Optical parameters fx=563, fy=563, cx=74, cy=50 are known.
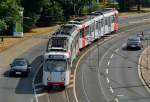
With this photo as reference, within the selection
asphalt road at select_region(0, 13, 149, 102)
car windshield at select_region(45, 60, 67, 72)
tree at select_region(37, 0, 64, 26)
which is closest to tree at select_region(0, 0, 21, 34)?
asphalt road at select_region(0, 13, 149, 102)

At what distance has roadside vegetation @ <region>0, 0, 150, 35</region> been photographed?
75.8 metres

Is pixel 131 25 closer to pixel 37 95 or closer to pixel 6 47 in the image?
pixel 6 47

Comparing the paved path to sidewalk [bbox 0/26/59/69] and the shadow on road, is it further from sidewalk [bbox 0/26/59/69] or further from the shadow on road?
the shadow on road

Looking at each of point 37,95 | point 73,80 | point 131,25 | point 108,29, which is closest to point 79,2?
point 131,25

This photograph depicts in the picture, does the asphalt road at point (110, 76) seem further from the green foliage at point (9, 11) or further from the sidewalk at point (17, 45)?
the green foliage at point (9, 11)

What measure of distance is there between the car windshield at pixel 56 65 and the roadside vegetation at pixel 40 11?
67.5 ft

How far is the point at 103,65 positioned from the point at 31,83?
12.0m

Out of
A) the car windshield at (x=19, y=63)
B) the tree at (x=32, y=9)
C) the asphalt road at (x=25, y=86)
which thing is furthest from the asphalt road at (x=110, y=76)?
the tree at (x=32, y=9)

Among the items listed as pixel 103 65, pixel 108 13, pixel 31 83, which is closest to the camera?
pixel 31 83

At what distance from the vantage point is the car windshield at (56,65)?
52.2 meters

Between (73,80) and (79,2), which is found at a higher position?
(79,2)

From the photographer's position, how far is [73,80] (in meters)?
56.2

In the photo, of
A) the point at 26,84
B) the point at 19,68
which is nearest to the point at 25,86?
the point at 26,84

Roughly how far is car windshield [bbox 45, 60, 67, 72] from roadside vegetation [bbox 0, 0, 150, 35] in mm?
20572
